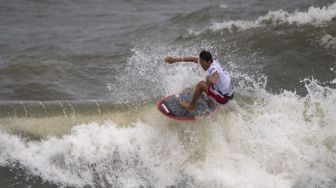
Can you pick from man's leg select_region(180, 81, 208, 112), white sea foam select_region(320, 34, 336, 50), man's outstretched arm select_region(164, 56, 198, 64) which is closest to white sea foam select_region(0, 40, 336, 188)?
man's leg select_region(180, 81, 208, 112)

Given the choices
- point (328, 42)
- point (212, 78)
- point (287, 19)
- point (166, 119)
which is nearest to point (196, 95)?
point (212, 78)

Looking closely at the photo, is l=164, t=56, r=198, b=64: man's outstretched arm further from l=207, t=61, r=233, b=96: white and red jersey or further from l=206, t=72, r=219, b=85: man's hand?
l=206, t=72, r=219, b=85: man's hand

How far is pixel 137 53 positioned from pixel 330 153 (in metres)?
7.86

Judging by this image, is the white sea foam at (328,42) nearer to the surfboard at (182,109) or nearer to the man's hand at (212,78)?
the surfboard at (182,109)

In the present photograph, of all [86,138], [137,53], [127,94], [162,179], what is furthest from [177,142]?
[137,53]

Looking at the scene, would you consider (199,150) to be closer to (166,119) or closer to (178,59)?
(166,119)

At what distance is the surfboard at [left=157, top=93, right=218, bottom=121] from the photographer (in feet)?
29.5

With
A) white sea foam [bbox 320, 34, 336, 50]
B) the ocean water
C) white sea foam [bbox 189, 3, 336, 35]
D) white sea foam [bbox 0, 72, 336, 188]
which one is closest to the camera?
white sea foam [bbox 0, 72, 336, 188]

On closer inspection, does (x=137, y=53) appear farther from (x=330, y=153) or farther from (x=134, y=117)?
(x=330, y=153)

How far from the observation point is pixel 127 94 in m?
12.2

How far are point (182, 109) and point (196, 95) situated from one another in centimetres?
43

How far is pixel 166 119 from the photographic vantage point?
30.2 ft

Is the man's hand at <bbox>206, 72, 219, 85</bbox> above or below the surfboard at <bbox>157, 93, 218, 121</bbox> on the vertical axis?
above

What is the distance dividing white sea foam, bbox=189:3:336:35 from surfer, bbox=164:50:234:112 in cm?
825
